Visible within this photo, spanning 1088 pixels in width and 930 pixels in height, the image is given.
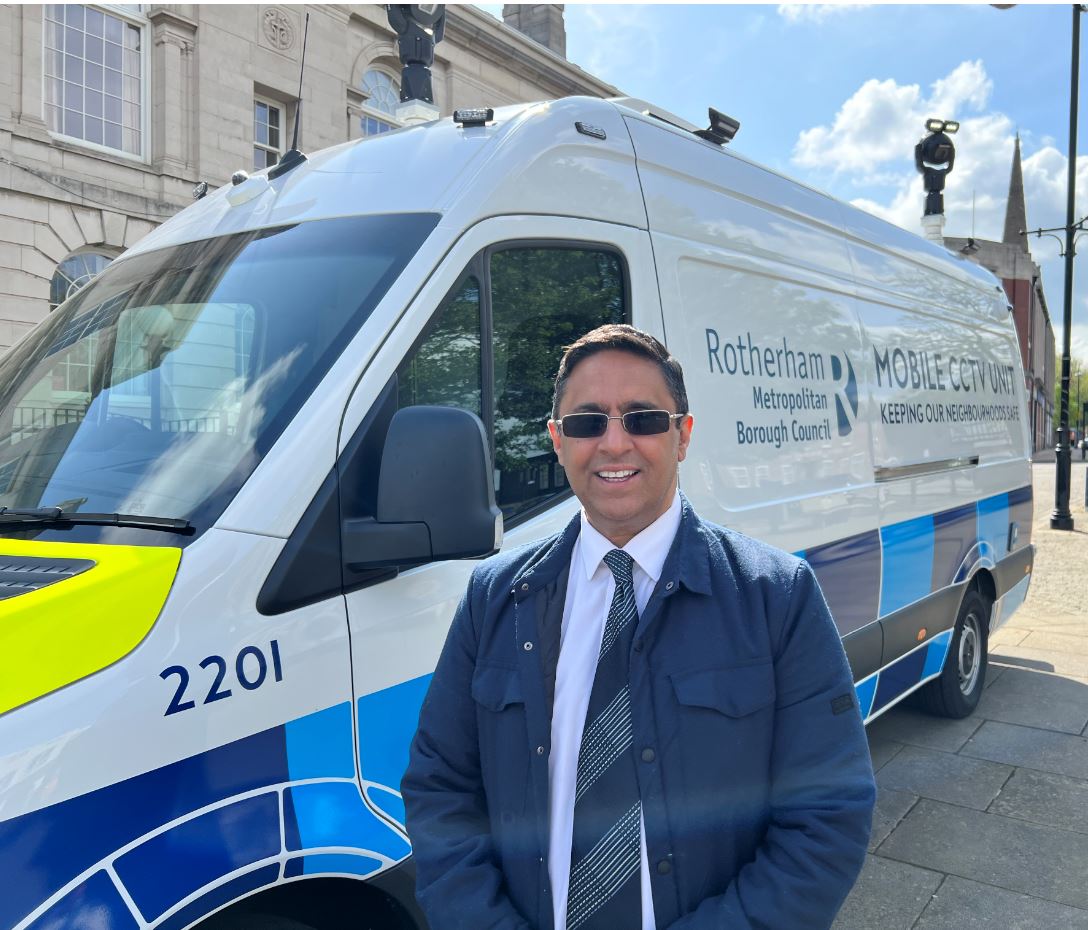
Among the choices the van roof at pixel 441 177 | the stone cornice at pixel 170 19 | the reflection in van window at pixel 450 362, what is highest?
the stone cornice at pixel 170 19

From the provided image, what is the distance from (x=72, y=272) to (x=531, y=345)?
15.1m

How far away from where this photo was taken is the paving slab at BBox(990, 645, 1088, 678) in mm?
7031

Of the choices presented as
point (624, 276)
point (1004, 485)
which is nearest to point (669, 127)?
point (624, 276)

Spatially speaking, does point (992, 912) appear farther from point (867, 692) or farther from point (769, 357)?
point (769, 357)

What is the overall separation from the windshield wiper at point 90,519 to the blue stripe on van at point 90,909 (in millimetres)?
649

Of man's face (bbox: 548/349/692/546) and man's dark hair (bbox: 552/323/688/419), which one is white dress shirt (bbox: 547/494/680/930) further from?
man's dark hair (bbox: 552/323/688/419)

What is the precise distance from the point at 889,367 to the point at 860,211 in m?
0.80

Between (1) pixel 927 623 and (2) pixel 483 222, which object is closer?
(2) pixel 483 222

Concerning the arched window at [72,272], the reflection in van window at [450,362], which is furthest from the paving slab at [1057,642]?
the arched window at [72,272]

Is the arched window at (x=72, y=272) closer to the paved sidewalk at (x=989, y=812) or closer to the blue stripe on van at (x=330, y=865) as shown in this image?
the paved sidewalk at (x=989, y=812)

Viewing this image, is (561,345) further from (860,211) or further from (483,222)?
(860,211)

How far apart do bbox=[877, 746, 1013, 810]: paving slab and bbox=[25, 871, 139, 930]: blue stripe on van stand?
398 cm

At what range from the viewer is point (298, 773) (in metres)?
1.98

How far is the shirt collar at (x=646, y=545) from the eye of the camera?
161cm
